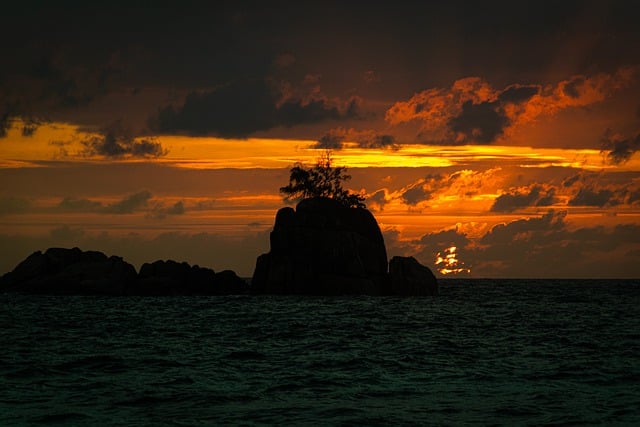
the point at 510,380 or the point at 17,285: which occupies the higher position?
the point at 17,285

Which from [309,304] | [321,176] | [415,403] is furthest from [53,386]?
[321,176]

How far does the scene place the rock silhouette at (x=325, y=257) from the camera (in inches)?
3570

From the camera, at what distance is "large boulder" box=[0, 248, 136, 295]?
315 feet

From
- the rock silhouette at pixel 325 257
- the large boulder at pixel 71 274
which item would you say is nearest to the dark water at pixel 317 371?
the rock silhouette at pixel 325 257

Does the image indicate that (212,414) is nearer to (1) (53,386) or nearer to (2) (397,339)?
(1) (53,386)

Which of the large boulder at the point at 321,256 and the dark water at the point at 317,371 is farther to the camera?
the large boulder at the point at 321,256

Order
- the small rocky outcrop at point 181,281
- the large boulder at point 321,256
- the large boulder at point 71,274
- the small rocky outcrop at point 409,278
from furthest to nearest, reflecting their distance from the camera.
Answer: the small rocky outcrop at point 181,281 → the large boulder at point 71,274 → the small rocky outcrop at point 409,278 → the large boulder at point 321,256

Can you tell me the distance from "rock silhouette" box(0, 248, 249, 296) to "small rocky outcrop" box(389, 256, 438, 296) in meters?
20.1

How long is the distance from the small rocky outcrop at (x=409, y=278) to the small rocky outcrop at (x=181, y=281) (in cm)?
2007

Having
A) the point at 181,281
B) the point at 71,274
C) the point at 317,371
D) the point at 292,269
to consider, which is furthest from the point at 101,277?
the point at 317,371

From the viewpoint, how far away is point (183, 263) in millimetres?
102000

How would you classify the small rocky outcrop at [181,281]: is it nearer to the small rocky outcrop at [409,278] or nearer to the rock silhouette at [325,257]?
the rock silhouette at [325,257]

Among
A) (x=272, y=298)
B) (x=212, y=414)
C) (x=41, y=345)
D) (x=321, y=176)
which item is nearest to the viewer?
(x=212, y=414)

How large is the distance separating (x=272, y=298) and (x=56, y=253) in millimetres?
29166
